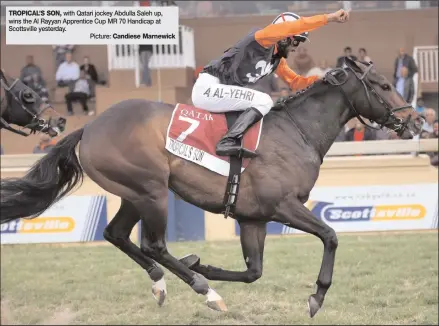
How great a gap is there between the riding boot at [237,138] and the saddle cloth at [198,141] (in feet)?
0.21

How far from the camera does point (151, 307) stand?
11109mm

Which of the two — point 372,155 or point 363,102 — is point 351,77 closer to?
point 363,102

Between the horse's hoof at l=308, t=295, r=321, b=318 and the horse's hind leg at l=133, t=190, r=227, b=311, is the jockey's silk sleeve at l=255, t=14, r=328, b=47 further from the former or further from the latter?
the horse's hoof at l=308, t=295, r=321, b=318

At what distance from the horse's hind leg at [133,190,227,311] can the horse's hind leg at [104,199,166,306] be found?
156mm

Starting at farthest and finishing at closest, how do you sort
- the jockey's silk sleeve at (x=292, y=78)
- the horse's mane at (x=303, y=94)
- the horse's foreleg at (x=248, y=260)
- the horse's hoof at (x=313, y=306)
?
1. the jockey's silk sleeve at (x=292, y=78)
2. the horse's mane at (x=303, y=94)
3. the horse's foreleg at (x=248, y=260)
4. the horse's hoof at (x=313, y=306)

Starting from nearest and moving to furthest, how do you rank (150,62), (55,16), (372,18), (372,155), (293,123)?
(55,16) → (293,123) → (372,155) → (150,62) → (372,18)

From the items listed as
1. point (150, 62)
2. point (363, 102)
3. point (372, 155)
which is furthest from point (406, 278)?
point (150, 62)

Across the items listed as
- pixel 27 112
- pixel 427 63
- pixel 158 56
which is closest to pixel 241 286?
pixel 27 112

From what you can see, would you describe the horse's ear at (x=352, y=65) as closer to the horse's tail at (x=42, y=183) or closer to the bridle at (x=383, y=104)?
the bridle at (x=383, y=104)

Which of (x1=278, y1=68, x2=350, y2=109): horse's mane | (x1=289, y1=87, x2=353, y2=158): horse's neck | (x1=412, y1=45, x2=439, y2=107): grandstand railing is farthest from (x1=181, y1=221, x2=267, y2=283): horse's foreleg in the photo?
(x1=412, y1=45, x2=439, y2=107): grandstand railing

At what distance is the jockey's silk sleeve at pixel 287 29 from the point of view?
598cm

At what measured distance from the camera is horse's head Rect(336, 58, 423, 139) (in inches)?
269

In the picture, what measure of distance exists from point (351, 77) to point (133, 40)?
1.67m

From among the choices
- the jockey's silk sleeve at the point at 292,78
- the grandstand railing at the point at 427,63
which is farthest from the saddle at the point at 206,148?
the grandstand railing at the point at 427,63
